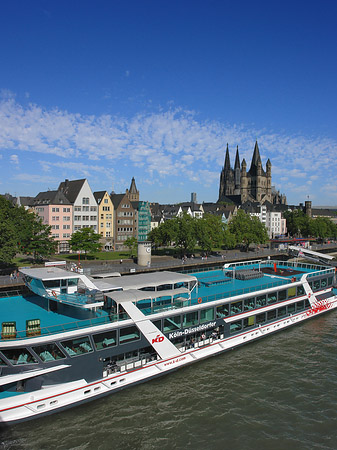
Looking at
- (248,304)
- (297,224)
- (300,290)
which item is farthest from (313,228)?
(248,304)

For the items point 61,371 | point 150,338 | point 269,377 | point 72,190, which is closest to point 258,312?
point 269,377

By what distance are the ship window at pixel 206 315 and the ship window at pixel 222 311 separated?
2.25 ft

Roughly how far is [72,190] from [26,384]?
64260mm

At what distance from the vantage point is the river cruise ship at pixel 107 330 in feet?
53.5

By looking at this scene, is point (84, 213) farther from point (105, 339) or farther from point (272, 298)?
point (105, 339)

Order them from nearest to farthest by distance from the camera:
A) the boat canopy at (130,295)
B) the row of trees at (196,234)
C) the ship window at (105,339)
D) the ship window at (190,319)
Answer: the ship window at (105,339)
the boat canopy at (130,295)
the ship window at (190,319)
the row of trees at (196,234)

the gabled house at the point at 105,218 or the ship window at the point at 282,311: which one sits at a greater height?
the gabled house at the point at 105,218

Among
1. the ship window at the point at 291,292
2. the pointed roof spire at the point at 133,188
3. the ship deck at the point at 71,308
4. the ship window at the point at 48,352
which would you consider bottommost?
the ship window at the point at 48,352

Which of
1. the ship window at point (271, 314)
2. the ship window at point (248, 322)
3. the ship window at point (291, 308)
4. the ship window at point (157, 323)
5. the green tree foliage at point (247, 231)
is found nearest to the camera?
the ship window at point (157, 323)

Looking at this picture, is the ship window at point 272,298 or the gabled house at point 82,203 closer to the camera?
the ship window at point 272,298

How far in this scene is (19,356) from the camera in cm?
1647

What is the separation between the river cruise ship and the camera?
16.3 meters

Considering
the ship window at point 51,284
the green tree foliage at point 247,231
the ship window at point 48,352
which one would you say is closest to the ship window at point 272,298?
the ship window at point 51,284

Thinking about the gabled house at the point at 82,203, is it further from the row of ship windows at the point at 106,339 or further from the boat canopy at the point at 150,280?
the row of ship windows at the point at 106,339
